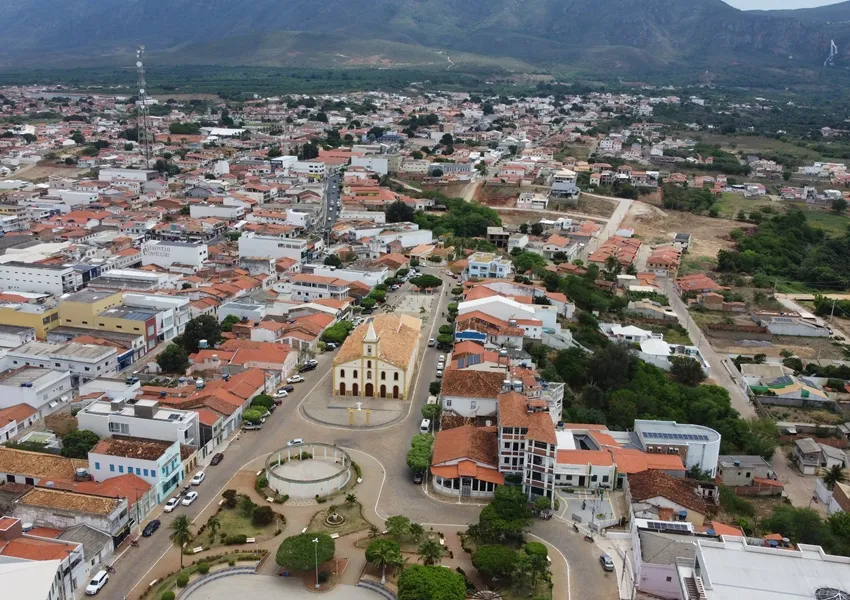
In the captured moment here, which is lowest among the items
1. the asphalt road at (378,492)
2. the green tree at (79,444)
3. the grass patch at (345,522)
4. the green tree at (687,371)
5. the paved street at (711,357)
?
the paved street at (711,357)

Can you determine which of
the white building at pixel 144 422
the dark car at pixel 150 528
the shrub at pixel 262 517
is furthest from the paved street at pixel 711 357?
the dark car at pixel 150 528

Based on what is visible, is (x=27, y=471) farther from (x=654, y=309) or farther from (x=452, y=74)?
(x=452, y=74)

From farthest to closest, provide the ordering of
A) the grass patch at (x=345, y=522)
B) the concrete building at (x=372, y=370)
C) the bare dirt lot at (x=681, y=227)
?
the bare dirt lot at (x=681, y=227) → the concrete building at (x=372, y=370) → the grass patch at (x=345, y=522)

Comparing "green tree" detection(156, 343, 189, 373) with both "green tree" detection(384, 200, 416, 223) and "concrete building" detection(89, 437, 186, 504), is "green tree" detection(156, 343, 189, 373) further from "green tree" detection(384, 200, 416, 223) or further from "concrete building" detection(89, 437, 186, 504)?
"green tree" detection(384, 200, 416, 223)

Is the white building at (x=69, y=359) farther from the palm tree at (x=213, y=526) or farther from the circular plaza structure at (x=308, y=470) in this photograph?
the palm tree at (x=213, y=526)

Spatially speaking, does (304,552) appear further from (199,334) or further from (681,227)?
(681,227)

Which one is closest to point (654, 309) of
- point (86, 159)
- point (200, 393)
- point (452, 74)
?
point (200, 393)

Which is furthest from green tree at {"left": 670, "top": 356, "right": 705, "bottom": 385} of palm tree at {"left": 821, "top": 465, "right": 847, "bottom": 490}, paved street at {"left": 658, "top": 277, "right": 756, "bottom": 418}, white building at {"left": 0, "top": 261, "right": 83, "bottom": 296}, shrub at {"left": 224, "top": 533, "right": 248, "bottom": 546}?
white building at {"left": 0, "top": 261, "right": 83, "bottom": 296}
